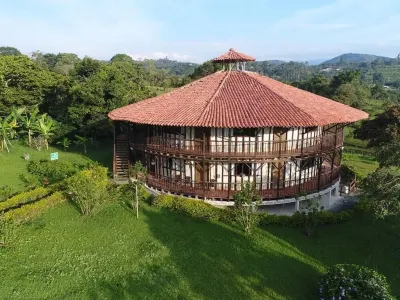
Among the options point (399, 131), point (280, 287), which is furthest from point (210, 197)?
point (399, 131)

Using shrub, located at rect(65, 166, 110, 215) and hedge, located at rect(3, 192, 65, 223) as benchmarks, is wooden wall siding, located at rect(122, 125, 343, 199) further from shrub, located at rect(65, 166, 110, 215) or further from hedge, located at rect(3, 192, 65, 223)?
hedge, located at rect(3, 192, 65, 223)

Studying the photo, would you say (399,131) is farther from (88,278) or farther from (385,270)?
(88,278)

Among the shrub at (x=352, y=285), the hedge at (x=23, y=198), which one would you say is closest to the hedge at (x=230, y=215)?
the shrub at (x=352, y=285)

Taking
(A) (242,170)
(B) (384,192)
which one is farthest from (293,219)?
(B) (384,192)

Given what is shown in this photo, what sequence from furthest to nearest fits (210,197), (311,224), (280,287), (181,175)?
(181,175) → (210,197) → (311,224) → (280,287)

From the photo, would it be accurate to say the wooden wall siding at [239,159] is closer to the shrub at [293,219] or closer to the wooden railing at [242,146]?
the wooden railing at [242,146]

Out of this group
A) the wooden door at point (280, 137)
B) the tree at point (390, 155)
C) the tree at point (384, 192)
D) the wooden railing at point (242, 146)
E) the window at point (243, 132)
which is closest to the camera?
the tree at point (384, 192)
